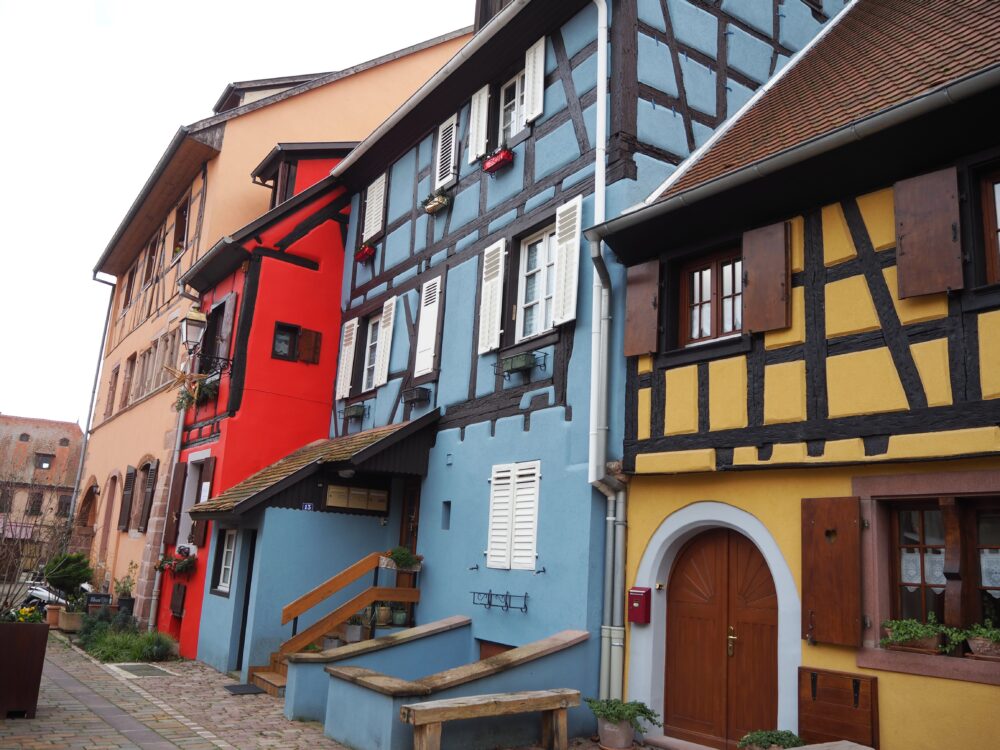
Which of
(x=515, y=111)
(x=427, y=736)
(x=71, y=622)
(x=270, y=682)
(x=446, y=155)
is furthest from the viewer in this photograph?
(x=71, y=622)

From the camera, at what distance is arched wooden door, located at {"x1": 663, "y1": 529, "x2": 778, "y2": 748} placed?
6.98 meters

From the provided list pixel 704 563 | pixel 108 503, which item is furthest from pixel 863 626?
pixel 108 503

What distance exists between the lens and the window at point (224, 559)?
12.7m

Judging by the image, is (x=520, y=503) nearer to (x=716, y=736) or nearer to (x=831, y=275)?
(x=716, y=736)

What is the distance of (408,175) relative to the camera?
1309cm

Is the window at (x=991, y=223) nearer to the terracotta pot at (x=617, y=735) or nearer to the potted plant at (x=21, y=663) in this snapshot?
the terracotta pot at (x=617, y=735)

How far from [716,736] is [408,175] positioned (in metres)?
8.92

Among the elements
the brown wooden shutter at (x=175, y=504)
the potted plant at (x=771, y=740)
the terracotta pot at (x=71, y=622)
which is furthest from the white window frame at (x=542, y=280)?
the terracotta pot at (x=71, y=622)

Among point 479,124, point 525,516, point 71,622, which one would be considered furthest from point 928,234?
point 71,622

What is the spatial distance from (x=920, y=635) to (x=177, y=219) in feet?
55.8

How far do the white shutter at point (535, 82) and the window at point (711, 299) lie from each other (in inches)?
121

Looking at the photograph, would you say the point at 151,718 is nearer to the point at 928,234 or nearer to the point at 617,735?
the point at 617,735

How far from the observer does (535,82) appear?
10.2 m

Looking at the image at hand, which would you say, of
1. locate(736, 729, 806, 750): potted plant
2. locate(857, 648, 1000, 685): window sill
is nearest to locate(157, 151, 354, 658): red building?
locate(736, 729, 806, 750): potted plant
